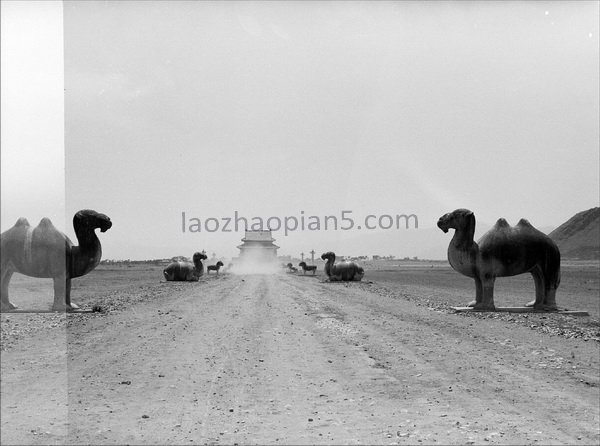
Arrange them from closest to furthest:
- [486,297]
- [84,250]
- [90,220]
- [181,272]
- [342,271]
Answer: [90,220] → [84,250] → [486,297] → [181,272] → [342,271]

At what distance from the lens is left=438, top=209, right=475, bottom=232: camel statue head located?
2222 centimetres

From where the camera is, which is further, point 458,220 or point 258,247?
point 258,247

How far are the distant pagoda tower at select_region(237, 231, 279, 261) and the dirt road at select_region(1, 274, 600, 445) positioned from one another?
73607mm

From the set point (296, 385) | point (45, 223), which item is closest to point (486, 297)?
point (296, 385)

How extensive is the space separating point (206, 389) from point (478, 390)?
483cm

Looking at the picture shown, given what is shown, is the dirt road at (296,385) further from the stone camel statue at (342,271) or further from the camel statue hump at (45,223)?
the stone camel statue at (342,271)

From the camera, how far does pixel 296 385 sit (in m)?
10.5

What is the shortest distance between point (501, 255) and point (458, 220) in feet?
6.70

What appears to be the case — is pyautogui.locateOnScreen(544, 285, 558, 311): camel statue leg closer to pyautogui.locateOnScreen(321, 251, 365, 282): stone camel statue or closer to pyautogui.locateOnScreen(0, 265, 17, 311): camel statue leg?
pyautogui.locateOnScreen(0, 265, 17, 311): camel statue leg

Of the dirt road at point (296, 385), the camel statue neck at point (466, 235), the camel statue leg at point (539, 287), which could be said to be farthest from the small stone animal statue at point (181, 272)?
the camel statue leg at point (539, 287)

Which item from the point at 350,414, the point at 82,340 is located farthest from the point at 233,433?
the point at 82,340

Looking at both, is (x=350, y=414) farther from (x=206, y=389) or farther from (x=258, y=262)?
(x=258, y=262)

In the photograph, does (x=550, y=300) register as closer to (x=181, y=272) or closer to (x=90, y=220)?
(x=90, y=220)

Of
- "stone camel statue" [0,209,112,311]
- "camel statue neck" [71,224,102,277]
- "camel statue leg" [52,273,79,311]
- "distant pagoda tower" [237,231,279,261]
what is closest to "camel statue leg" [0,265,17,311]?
"stone camel statue" [0,209,112,311]
